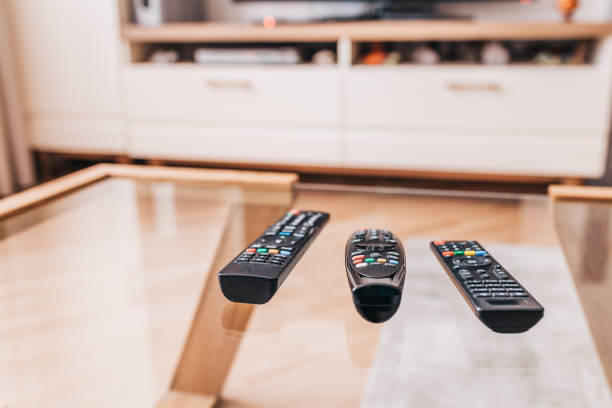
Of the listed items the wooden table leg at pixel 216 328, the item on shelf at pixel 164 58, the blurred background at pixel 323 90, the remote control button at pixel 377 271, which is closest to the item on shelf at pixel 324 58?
the blurred background at pixel 323 90

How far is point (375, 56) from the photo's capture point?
69.5 inches

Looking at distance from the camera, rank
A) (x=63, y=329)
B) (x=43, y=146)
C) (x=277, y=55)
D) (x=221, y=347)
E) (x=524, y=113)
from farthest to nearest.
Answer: (x=43, y=146), (x=277, y=55), (x=524, y=113), (x=63, y=329), (x=221, y=347)

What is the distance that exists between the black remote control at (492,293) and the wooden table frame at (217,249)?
18cm

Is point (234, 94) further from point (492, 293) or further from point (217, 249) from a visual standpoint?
point (492, 293)

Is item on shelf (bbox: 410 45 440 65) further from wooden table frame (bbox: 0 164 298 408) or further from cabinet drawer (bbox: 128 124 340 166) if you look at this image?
wooden table frame (bbox: 0 164 298 408)

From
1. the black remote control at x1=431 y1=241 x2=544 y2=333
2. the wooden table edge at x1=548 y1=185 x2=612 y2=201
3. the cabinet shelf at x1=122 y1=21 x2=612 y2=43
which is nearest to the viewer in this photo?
the black remote control at x1=431 y1=241 x2=544 y2=333

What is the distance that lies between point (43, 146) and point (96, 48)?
43 centimetres

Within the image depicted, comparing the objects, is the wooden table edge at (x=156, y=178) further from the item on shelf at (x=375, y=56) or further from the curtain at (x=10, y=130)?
the curtain at (x=10, y=130)

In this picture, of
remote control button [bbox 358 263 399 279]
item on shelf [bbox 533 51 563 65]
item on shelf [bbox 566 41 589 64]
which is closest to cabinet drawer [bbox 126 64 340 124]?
item on shelf [bbox 533 51 563 65]

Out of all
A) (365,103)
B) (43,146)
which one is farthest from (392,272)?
(43,146)

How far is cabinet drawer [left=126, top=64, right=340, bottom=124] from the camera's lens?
1731 mm

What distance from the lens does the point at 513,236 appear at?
0.63 m

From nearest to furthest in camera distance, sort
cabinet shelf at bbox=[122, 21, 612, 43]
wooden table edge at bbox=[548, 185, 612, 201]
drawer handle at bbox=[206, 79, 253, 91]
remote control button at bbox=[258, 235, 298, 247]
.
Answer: remote control button at bbox=[258, 235, 298, 247], wooden table edge at bbox=[548, 185, 612, 201], cabinet shelf at bbox=[122, 21, 612, 43], drawer handle at bbox=[206, 79, 253, 91]

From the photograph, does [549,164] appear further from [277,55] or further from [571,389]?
[571,389]
